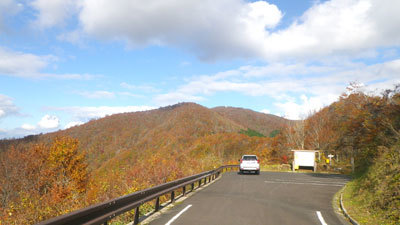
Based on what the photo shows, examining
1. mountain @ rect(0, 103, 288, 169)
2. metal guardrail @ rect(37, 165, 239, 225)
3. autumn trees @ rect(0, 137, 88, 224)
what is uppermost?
mountain @ rect(0, 103, 288, 169)

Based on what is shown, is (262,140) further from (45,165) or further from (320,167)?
(45,165)

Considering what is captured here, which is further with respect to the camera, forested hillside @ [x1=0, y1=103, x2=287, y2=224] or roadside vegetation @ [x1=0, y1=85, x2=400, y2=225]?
forested hillside @ [x1=0, y1=103, x2=287, y2=224]

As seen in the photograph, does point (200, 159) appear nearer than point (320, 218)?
No

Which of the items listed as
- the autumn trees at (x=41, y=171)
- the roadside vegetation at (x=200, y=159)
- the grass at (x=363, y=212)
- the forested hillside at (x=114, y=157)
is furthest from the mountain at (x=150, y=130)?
the grass at (x=363, y=212)

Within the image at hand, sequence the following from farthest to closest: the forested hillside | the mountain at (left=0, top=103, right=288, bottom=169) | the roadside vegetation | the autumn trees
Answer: the mountain at (left=0, top=103, right=288, bottom=169) < the autumn trees < the forested hillside < the roadside vegetation

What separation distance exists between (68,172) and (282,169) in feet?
120

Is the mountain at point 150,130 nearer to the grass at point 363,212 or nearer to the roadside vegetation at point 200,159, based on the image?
the roadside vegetation at point 200,159

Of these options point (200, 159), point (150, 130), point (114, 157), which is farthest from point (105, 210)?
point (150, 130)

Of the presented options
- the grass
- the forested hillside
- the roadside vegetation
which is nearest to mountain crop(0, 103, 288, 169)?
the forested hillside

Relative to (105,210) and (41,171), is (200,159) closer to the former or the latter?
(105,210)

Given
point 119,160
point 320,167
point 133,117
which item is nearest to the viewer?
point 320,167

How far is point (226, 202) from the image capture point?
11070 millimetres

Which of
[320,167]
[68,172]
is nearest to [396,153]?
[320,167]

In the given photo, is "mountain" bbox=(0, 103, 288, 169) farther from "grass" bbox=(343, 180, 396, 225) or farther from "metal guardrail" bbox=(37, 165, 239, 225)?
"metal guardrail" bbox=(37, 165, 239, 225)
